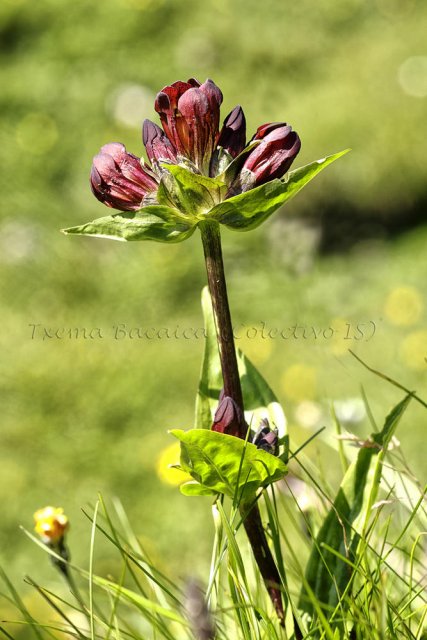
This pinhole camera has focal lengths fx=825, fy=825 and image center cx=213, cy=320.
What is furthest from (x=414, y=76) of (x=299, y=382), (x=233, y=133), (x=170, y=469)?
(x=233, y=133)

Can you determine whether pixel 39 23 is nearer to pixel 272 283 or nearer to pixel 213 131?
pixel 272 283

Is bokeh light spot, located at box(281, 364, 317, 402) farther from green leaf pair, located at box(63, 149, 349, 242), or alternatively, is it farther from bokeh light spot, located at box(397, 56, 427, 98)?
green leaf pair, located at box(63, 149, 349, 242)

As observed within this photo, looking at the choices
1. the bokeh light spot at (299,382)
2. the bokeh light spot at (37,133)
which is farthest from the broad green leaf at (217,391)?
the bokeh light spot at (37,133)

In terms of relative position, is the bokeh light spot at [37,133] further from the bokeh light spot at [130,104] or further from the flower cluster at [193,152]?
the flower cluster at [193,152]

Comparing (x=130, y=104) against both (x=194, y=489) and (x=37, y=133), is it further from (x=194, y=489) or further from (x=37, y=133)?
(x=194, y=489)

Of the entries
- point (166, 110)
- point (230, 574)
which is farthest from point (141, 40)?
point (230, 574)

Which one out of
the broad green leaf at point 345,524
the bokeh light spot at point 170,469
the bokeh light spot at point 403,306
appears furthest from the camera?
the bokeh light spot at point 403,306
